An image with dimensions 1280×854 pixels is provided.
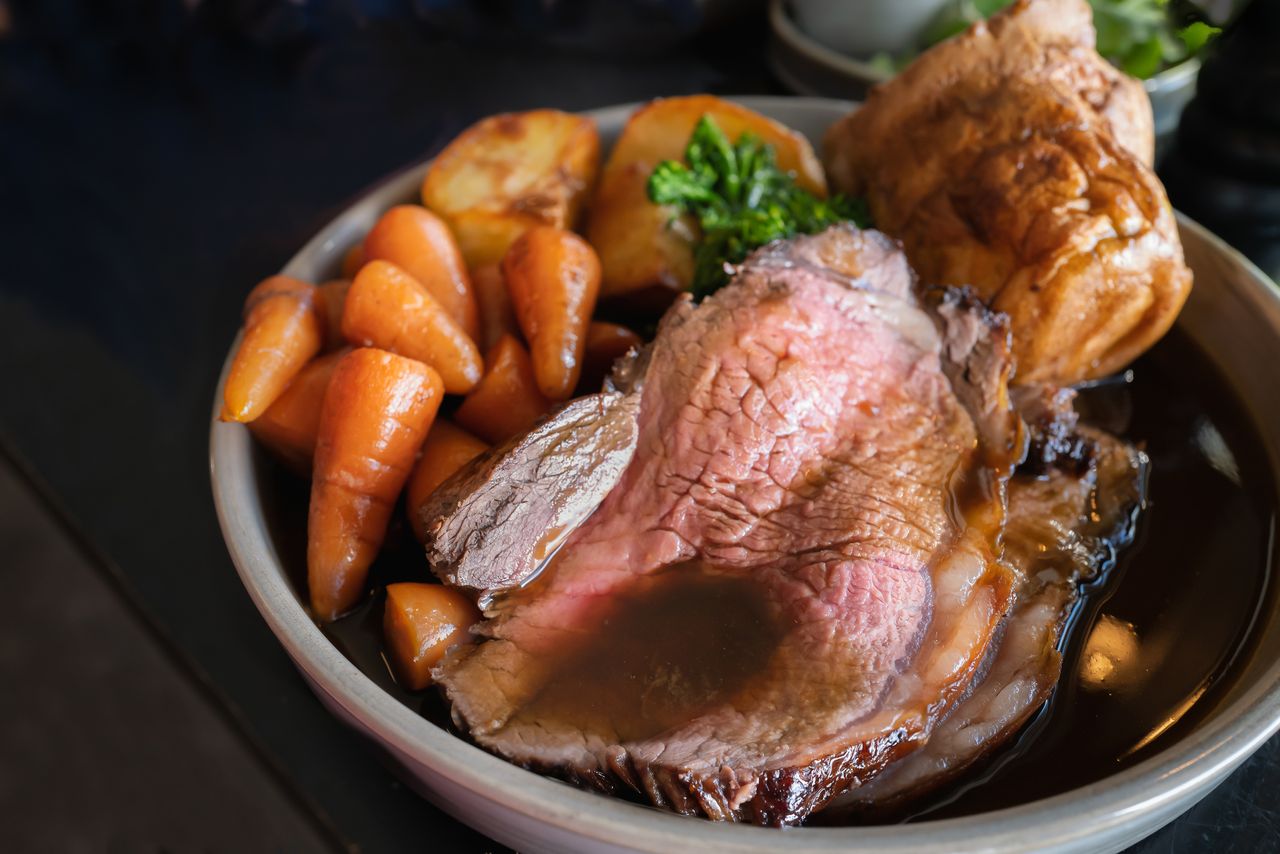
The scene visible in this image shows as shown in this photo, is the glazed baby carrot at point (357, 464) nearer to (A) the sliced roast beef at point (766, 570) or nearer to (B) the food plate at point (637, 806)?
(B) the food plate at point (637, 806)

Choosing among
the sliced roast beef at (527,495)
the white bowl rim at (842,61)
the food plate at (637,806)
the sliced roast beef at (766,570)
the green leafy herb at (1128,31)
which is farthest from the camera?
the green leafy herb at (1128,31)

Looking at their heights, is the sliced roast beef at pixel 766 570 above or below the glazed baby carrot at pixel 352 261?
below

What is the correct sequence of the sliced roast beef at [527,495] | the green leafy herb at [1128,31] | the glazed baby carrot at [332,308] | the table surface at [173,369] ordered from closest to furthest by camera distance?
the sliced roast beef at [527,495] → the table surface at [173,369] → the glazed baby carrot at [332,308] → the green leafy herb at [1128,31]

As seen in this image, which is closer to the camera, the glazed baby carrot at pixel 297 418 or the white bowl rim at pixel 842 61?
the glazed baby carrot at pixel 297 418

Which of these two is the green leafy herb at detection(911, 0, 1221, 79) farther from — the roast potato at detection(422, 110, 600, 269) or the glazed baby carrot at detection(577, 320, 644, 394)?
the glazed baby carrot at detection(577, 320, 644, 394)

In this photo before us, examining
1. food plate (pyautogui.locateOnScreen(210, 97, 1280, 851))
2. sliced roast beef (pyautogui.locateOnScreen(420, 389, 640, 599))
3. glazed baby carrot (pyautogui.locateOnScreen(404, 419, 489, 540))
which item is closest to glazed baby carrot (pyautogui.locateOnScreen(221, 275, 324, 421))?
food plate (pyautogui.locateOnScreen(210, 97, 1280, 851))

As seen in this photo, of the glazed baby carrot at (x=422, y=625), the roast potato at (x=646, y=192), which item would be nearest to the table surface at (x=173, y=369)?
the glazed baby carrot at (x=422, y=625)

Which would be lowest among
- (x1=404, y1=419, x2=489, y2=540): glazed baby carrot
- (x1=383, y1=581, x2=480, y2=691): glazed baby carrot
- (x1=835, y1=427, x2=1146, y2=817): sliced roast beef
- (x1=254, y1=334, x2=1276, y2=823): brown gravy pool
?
(x1=254, y1=334, x2=1276, y2=823): brown gravy pool

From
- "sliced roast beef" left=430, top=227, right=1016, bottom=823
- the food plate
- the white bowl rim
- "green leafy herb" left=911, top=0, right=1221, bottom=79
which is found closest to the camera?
the food plate
